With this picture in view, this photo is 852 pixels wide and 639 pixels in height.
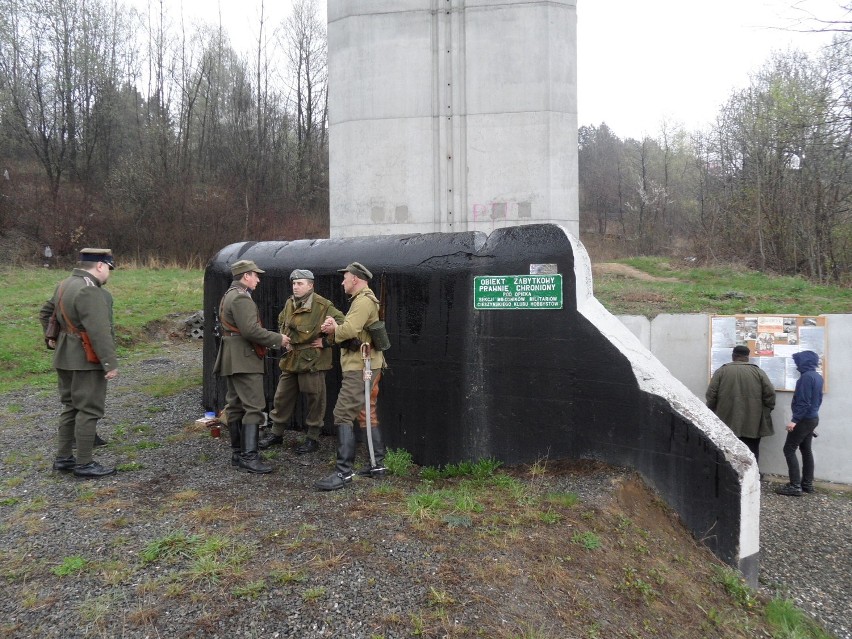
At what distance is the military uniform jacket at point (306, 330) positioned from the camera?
6.11 metres

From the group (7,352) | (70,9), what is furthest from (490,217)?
(70,9)

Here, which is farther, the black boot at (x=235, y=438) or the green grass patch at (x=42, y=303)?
the green grass patch at (x=42, y=303)

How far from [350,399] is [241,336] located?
1.21 metres

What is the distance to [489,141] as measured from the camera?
9.29 meters

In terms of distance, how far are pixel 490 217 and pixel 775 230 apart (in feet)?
45.9

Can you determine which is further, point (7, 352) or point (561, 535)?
point (7, 352)

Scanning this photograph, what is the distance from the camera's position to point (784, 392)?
25.7ft

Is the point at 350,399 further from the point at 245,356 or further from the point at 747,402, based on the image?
the point at 747,402

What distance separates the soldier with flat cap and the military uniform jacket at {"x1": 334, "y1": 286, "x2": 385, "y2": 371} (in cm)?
70

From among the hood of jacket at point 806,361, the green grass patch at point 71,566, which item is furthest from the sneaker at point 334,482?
the hood of jacket at point 806,361

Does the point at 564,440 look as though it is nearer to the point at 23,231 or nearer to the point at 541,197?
the point at 541,197

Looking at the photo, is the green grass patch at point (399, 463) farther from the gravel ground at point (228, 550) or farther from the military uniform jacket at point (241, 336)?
the military uniform jacket at point (241, 336)

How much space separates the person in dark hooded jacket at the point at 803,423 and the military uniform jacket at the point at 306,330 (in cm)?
541

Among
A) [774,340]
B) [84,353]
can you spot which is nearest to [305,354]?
[84,353]
